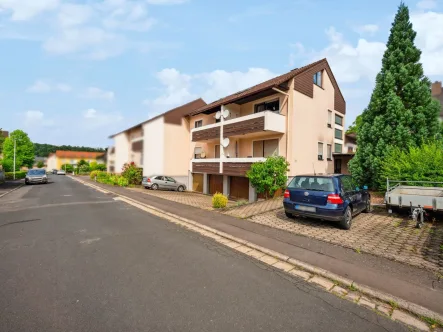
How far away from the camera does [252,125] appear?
1432cm

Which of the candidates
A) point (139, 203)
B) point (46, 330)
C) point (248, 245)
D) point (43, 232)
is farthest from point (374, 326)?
point (139, 203)

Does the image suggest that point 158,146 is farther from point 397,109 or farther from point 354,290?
point 354,290

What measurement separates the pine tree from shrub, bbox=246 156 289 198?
4.93 metres

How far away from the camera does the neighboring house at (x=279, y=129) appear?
14391 millimetres

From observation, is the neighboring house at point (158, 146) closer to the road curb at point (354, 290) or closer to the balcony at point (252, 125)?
the balcony at point (252, 125)

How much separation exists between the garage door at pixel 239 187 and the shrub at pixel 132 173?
36.6ft

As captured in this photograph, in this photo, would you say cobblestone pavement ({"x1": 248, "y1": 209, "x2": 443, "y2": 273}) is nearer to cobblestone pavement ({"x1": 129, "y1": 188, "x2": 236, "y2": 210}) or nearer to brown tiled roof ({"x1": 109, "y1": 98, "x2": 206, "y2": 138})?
cobblestone pavement ({"x1": 129, "y1": 188, "x2": 236, "y2": 210})

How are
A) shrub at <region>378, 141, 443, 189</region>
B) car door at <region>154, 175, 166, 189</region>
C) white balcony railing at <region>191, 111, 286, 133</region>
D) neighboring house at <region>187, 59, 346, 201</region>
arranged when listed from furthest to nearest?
car door at <region>154, 175, 166, 189</region>, neighboring house at <region>187, 59, 346, 201</region>, white balcony railing at <region>191, 111, 286, 133</region>, shrub at <region>378, 141, 443, 189</region>

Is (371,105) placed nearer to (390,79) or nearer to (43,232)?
(390,79)

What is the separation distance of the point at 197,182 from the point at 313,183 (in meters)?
15.9

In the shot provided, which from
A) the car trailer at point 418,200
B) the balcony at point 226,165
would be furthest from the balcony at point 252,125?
the car trailer at point 418,200

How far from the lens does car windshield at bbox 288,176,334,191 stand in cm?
661

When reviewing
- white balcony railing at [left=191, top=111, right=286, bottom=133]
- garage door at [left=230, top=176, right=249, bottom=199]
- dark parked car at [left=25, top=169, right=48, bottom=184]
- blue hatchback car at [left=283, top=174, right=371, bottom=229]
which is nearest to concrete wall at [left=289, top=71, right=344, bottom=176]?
white balcony railing at [left=191, top=111, right=286, bottom=133]

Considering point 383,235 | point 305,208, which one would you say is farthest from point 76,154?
point 383,235
